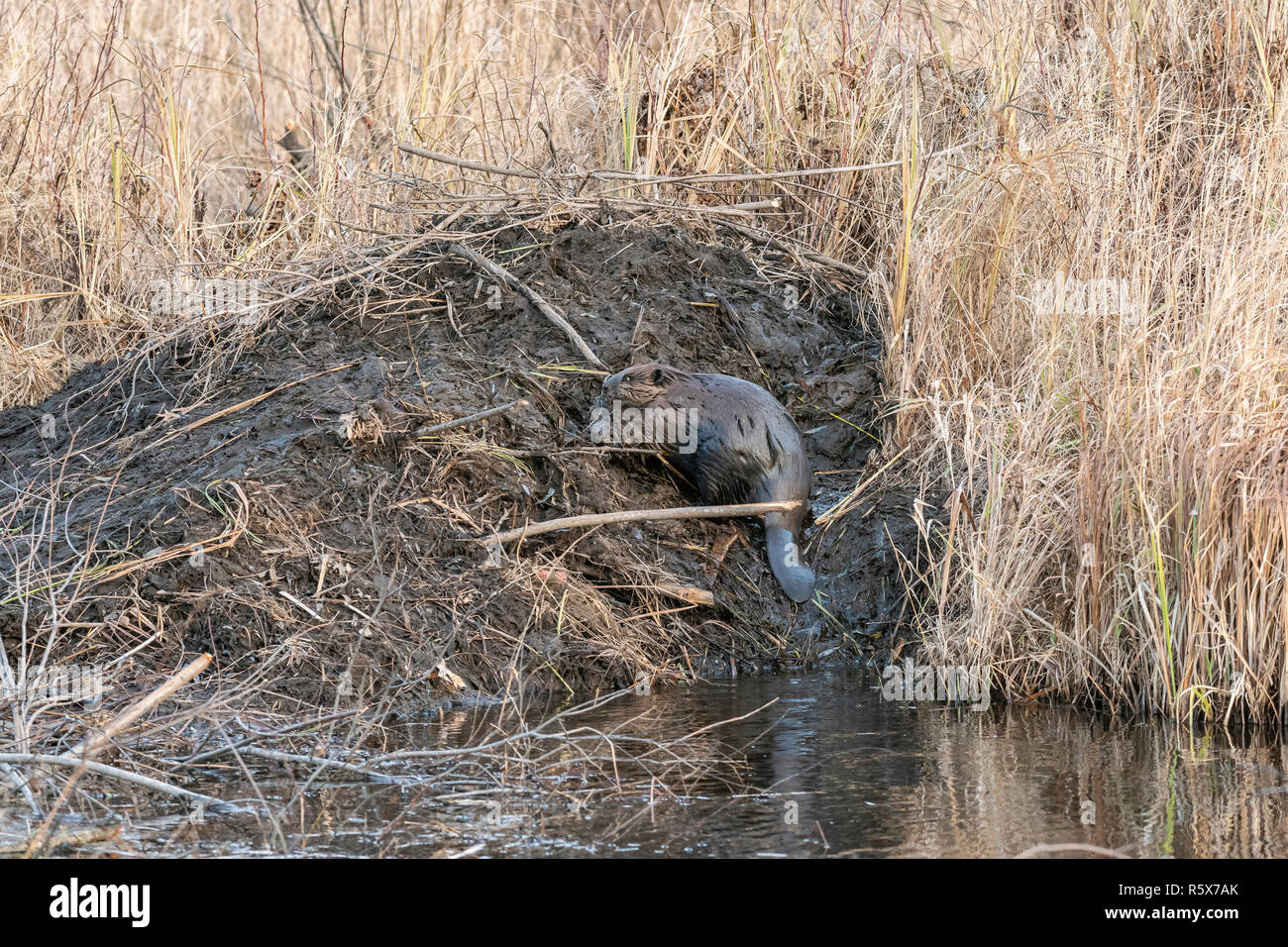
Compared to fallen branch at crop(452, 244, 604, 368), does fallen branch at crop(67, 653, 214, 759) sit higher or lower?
lower

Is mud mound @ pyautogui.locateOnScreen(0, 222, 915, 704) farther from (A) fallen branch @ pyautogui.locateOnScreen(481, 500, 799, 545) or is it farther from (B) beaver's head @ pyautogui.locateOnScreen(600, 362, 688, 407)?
(B) beaver's head @ pyautogui.locateOnScreen(600, 362, 688, 407)

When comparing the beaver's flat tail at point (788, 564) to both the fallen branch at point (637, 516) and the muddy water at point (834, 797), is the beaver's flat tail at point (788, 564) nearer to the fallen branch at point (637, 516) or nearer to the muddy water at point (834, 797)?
the fallen branch at point (637, 516)

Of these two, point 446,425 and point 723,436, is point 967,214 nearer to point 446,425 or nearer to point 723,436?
point 723,436

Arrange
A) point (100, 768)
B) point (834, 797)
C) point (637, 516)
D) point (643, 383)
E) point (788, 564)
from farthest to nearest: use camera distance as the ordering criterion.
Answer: point (643, 383) → point (788, 564) → point (637, 516) → point (834, 797) → point (100, 768)

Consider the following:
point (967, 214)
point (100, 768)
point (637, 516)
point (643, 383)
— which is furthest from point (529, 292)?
point (100, 768)

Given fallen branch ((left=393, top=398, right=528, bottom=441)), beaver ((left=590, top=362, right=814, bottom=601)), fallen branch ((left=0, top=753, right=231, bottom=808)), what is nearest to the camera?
fallen branch ((left=0, top=753, right=231, bottom=808))

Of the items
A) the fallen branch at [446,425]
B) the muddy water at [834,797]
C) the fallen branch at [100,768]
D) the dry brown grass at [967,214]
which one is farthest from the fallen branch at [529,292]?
the fallen branch at [100,768]

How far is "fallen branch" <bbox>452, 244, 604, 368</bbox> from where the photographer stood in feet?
16.9

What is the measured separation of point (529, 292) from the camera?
528 cm

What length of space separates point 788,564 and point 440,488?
123 centimetres

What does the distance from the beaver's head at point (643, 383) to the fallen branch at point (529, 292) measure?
0.34 meters

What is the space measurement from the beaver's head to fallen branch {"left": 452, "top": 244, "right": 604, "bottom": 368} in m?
0.34

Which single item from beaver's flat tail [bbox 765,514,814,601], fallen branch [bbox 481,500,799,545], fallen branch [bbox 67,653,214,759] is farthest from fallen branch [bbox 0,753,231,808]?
beaver's flat tail [bbox 765,514,814,601]

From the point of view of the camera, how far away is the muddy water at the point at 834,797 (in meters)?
2.79
